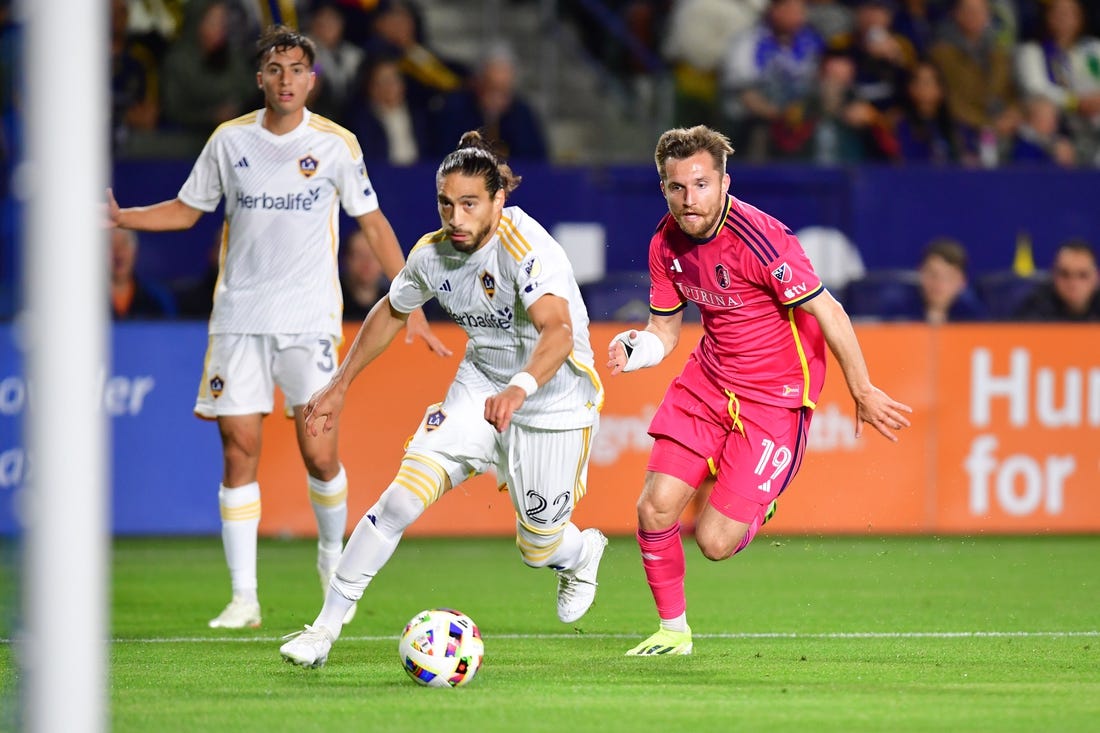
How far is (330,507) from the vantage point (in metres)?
8.72

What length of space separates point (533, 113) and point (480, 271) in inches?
315

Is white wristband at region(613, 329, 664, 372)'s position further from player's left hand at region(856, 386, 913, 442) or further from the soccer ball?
the soccer ball

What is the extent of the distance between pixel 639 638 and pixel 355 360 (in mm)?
1927

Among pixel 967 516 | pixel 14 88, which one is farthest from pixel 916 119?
pixel 14 88

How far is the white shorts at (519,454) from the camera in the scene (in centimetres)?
716

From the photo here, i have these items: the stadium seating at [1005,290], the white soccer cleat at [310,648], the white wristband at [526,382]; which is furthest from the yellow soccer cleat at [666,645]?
the stadium seating at [1005,290]

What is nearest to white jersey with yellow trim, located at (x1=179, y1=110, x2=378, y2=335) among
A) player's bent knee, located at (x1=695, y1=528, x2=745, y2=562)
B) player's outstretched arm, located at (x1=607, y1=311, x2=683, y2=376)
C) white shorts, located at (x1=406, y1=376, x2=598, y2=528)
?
white shorts, located at (x1=406, y1=376, x2=598, y2=528)

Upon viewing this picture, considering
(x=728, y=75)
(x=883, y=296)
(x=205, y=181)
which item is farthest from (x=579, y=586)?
(x=728, y=75)

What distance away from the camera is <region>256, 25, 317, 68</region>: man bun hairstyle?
27.5ft

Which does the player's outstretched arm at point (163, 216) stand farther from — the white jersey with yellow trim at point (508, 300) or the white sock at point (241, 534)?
the white jersey with yellow trim at point (508, 300)

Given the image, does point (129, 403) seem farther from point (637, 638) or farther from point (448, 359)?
point (637, 638)

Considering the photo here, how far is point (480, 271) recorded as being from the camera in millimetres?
7109

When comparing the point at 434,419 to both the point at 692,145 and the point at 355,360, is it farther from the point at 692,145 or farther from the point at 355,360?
the point at 692,145

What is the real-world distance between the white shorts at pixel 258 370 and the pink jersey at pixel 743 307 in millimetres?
1801
